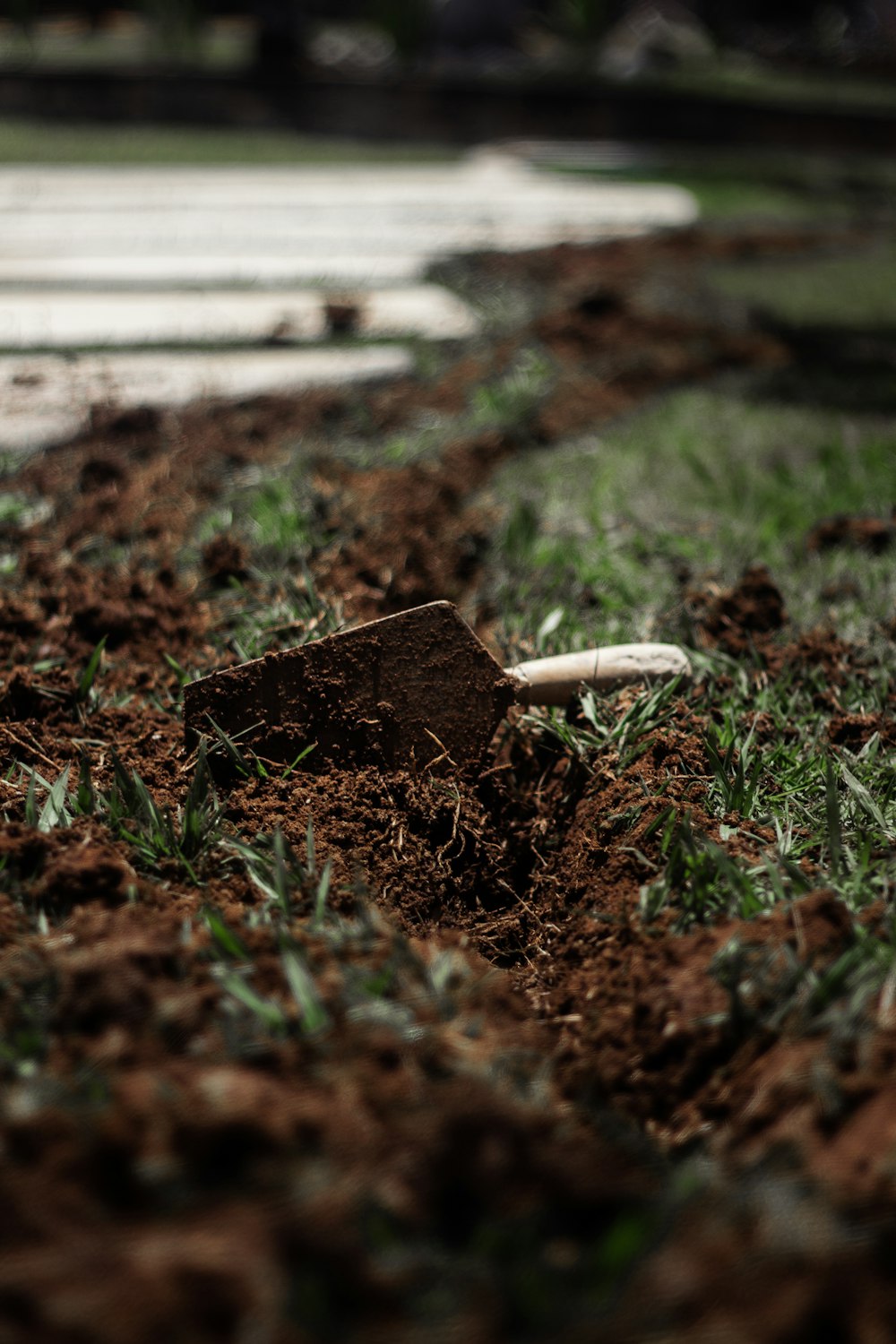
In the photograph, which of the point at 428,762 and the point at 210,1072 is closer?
the point at 210,1072

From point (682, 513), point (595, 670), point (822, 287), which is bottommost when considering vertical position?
point (822, 287)

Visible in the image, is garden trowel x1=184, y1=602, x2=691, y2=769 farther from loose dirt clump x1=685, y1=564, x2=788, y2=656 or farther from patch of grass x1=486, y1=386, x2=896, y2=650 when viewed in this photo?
loose dirt clump x1=685, y1=564, x2=788, y2=656

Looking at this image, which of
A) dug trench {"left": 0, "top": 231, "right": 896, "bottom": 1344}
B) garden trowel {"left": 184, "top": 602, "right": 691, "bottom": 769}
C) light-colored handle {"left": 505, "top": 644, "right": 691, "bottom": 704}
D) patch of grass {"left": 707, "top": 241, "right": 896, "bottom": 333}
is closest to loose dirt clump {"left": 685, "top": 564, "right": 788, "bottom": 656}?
dug trench {"left": 0, "top": 231, "right": 896, "bottom": 1344}

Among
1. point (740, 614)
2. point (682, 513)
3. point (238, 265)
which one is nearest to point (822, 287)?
point (238, 265)

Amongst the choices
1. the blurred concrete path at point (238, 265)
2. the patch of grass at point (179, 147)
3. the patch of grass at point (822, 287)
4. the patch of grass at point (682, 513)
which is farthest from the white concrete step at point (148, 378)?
the patch of grass at point (179, 147)

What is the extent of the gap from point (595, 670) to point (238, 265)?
468cm

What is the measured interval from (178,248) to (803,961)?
611 centimetres

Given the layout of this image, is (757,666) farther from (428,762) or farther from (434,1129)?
(434,1129)

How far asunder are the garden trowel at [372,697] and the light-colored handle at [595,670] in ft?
0.33

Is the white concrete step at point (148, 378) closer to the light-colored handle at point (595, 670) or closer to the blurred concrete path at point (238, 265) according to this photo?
the blurred concrete path at point (238, 265)

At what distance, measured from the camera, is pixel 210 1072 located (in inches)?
50.4

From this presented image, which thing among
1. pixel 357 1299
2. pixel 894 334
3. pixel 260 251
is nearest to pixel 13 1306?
pixel 357 1299

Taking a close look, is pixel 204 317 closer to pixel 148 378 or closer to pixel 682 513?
pixel 148 378

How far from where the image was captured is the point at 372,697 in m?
2.30
